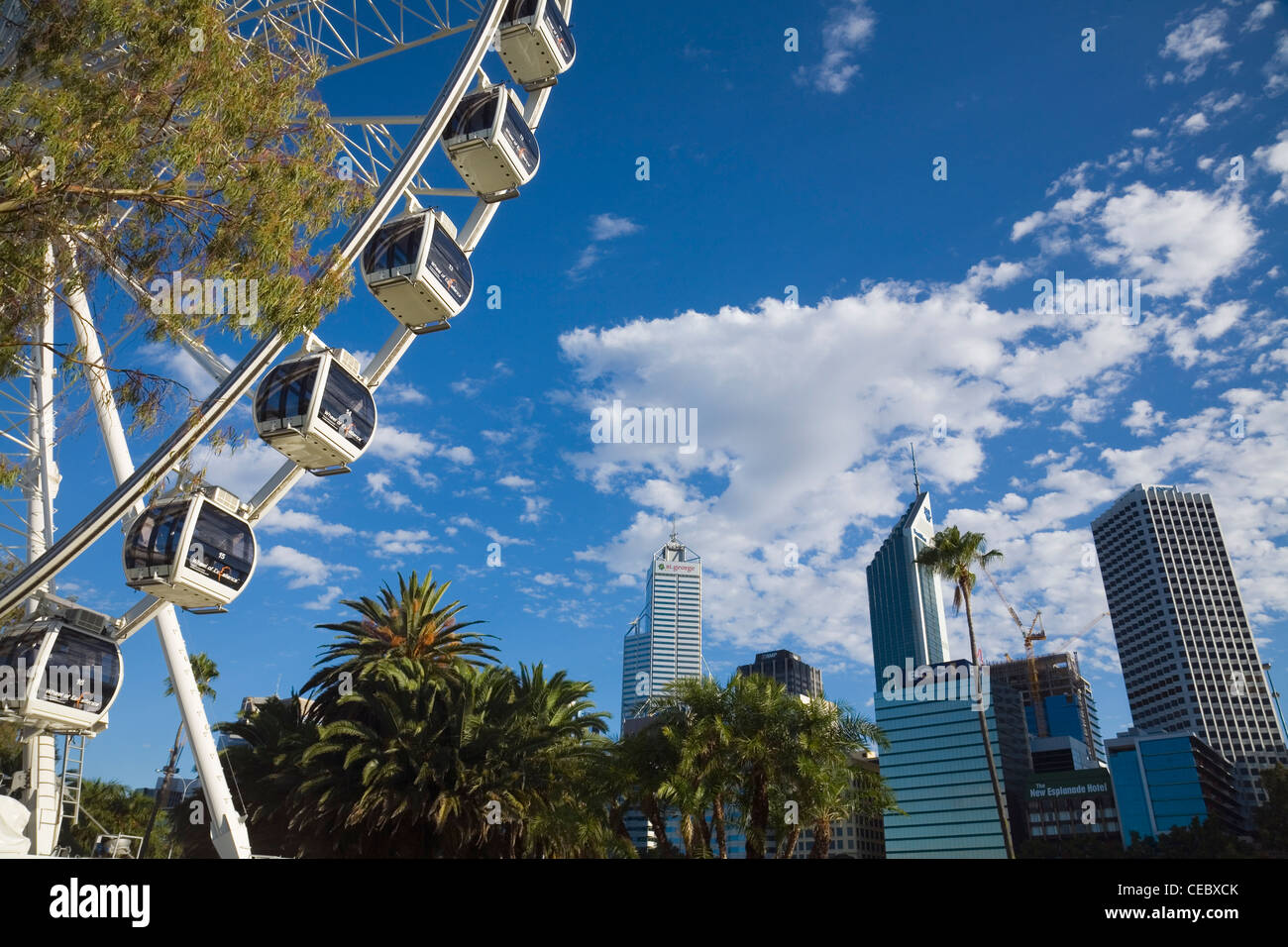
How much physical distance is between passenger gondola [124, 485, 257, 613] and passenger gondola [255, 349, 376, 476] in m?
1.83

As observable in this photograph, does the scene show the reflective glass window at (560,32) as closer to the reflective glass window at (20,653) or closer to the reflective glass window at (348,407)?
the reflective glass window at (348,407)

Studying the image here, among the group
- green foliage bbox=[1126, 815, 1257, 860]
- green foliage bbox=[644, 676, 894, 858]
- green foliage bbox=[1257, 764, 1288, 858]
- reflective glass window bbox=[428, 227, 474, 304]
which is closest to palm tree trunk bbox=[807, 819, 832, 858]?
green foliage bbox=[644, 676, 894, 858]

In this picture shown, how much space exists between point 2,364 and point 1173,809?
160 m

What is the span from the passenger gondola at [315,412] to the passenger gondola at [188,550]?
71.9 inches

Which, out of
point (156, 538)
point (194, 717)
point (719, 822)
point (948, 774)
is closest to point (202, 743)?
point (194, 717)

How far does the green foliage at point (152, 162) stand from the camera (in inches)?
398

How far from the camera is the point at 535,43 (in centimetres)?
2555

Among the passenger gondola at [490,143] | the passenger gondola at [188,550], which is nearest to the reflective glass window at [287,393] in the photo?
the passenger gondola at [188,550]

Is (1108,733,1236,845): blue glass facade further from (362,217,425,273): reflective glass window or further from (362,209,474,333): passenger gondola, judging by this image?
(362,217,425,273): reflective glass window

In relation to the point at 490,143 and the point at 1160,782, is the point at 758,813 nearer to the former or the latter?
the point at 490,143

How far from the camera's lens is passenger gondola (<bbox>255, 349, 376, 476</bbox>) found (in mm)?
18797

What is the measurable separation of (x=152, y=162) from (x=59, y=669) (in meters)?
15.5

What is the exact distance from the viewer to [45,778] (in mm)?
22750
